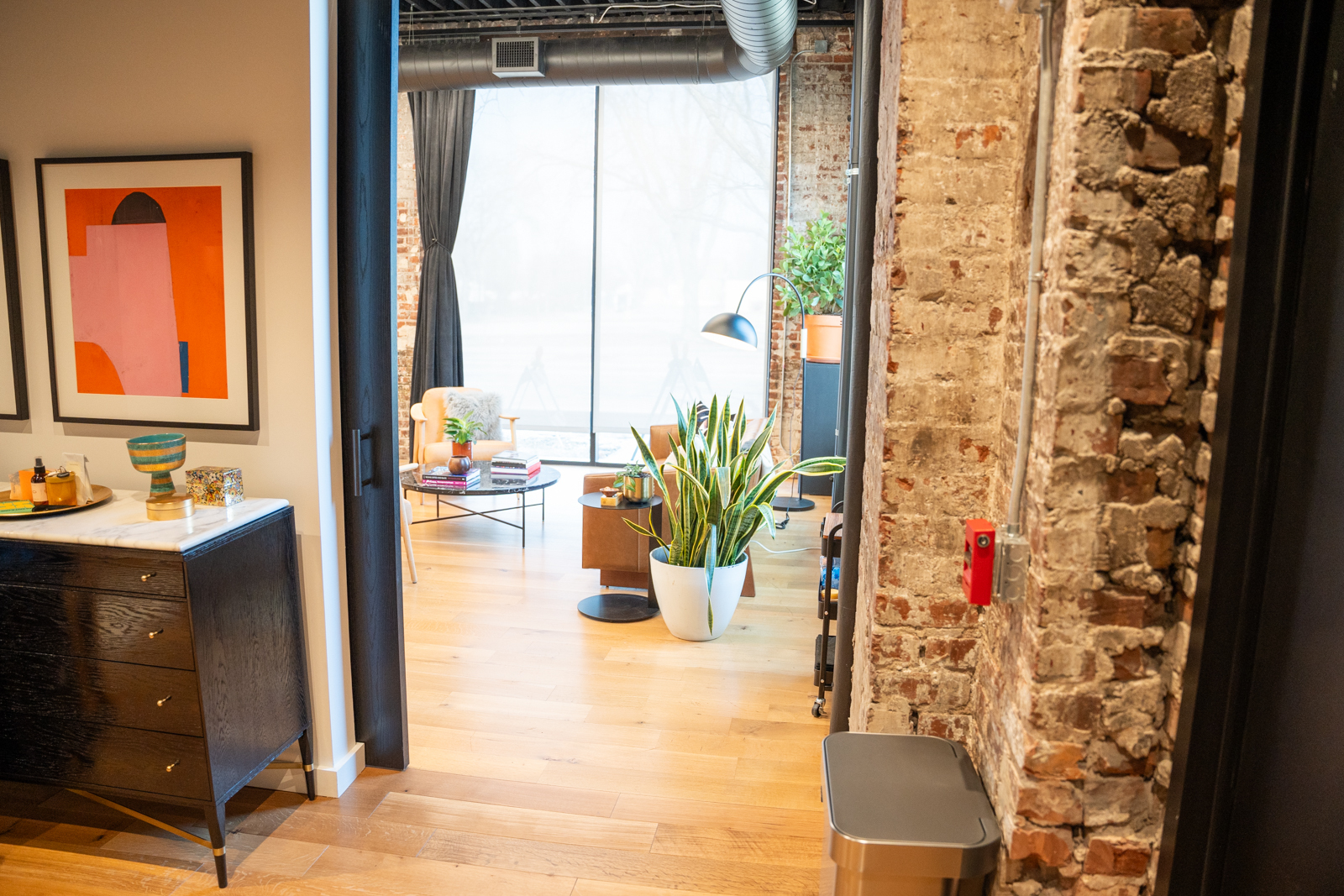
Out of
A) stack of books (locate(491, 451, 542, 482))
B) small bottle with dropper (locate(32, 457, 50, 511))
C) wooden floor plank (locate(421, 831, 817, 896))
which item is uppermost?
small bottle with dropper (locate(32, 457, 50, 511))

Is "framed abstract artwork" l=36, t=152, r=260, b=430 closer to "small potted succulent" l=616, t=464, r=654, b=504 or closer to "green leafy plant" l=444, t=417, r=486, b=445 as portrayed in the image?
"small potted succulent" l=616, t=464, r=654, b=504

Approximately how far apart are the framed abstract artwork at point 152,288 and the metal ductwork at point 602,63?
4.15 m

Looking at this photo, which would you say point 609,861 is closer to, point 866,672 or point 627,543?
point 866,672

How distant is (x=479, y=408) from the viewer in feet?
21.4

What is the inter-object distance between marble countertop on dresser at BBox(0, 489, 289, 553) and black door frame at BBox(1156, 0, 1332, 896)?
7.02 ft

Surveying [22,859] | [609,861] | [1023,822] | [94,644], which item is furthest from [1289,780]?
[22,859]

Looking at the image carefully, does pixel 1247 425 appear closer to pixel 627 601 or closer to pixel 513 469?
pixel 627 601

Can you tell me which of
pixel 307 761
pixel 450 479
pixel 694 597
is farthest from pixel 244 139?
pixel 450 479

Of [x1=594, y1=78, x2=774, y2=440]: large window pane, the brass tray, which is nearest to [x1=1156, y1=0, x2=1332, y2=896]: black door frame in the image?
the brass tray

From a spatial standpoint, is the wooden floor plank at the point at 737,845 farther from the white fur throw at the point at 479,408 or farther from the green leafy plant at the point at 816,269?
the green leafy plant at the point at 816,269

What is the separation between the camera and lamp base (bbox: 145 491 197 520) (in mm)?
2324

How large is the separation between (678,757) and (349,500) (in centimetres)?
136

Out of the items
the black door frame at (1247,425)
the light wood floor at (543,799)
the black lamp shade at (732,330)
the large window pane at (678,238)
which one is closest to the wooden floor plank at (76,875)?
the light wood floor at (543,799)

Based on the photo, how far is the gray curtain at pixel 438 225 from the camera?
745 cm
